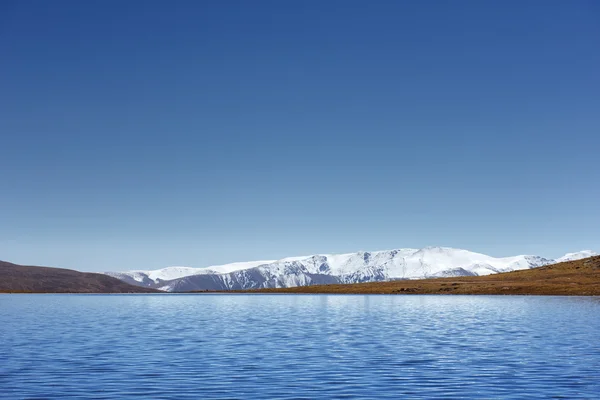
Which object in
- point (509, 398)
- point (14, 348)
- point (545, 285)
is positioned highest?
point (545, 285)

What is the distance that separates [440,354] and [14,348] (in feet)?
102

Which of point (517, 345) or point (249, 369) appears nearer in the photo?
point (249, 369)

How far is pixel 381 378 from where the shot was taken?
106 ft

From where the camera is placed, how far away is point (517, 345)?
1870 inches

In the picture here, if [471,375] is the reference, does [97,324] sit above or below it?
above

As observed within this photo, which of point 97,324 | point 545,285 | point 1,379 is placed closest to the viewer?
point 1,379

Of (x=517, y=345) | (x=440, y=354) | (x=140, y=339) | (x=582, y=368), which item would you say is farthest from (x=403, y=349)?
(x=140, y=339)

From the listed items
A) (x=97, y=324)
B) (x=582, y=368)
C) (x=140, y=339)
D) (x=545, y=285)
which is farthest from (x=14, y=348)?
(x=545, y=285)

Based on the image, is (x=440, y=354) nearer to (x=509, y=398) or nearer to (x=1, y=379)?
(x=509, y=398)

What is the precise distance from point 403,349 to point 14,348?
28.9 meters

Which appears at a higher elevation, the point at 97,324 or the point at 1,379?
the point at 97,324

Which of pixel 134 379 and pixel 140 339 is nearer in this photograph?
pixel 134 379

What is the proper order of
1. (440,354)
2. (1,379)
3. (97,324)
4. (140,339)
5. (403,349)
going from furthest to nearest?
(97,324)
(140,339)
(403,349)
(440,354)
(1,379)

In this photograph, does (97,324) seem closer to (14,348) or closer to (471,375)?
(14,348)
